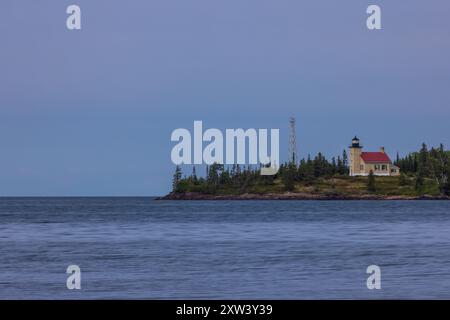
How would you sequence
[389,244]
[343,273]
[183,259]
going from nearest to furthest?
[343,273]
[183,259]
[389,244]

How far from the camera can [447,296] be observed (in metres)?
34.2

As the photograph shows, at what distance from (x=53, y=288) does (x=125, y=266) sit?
10.7 meters

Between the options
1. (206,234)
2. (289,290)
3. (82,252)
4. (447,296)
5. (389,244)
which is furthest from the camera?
(206,234)

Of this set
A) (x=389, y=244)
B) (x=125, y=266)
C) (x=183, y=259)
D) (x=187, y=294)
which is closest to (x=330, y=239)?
(x=389, y=244)

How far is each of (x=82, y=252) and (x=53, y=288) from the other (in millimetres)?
21308

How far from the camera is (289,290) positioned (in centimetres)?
3700
